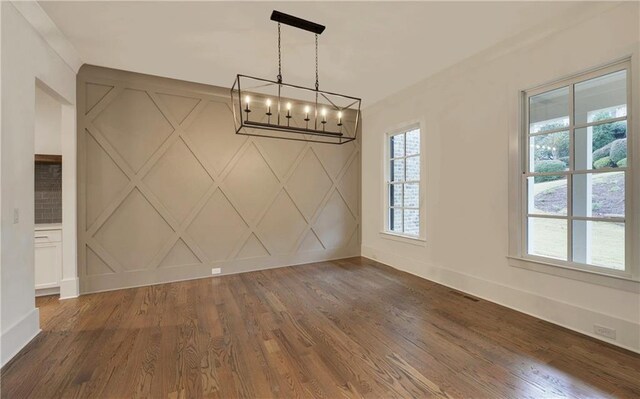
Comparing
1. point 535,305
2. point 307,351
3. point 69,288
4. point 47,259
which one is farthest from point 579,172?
point 47,259

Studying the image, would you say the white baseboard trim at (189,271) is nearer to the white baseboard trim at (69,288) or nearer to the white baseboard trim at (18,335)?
the white baseboard trim at (69,288)

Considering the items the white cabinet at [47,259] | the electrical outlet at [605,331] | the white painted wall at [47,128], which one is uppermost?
the white painted wall at [47,128]

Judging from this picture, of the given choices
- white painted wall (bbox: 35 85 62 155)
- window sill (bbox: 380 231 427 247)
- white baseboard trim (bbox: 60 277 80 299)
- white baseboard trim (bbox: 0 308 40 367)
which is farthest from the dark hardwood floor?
white painted wall (bbox: 35 85 62 155)

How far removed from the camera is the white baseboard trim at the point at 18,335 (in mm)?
1990

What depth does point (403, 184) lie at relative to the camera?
448cm

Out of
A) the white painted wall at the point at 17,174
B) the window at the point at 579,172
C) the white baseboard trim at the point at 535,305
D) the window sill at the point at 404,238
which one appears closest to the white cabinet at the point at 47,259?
the white painted wall at the point at 17,174

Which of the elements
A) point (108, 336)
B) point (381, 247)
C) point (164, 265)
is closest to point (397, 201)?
point (381, 247)

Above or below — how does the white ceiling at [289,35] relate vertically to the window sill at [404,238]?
above

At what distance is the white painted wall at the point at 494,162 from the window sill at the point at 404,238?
66 millimetres

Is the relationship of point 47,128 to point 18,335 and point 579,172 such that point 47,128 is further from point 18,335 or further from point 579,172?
point 579,172

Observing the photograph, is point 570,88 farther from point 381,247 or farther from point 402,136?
point 381,247

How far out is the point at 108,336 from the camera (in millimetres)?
2367

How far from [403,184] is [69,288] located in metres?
4.69

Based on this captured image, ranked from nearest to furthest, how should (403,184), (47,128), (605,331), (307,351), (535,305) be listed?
(307,351) → (605,331) → (535,305) → (47,128) → (403,184)
